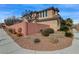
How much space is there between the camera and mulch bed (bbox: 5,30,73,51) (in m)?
1.96

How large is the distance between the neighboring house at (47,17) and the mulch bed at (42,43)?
168 mm

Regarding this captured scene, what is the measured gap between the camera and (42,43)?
196cm

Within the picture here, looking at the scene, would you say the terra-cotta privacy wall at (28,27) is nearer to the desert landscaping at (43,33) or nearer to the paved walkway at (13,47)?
the desert landscaping at (43,33)

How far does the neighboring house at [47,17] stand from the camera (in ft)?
6.44

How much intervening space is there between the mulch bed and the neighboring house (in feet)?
0.55

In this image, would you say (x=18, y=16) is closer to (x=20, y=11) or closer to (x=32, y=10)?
(x=20, y=11)

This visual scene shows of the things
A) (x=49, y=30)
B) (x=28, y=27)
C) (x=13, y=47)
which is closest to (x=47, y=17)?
(x=49, y=30)

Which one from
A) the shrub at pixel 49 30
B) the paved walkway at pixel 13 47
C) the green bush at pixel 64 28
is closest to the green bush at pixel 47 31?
the shrub at pixel 49 30

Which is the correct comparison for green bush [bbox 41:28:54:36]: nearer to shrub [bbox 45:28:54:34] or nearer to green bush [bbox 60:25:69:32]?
shrub [bbox 45:28:54:34]

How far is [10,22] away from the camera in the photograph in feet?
6.49

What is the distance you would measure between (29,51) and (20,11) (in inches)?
→ 20.3

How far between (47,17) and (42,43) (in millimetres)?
334
